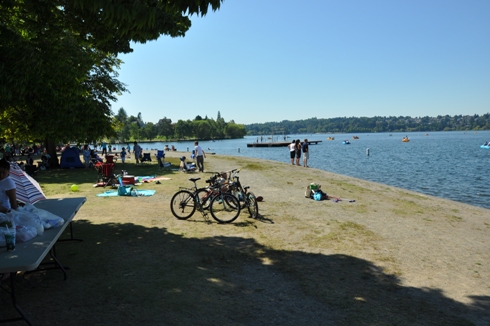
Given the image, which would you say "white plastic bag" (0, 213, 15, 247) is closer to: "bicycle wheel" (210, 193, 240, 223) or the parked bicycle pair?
the parked bicycle pair

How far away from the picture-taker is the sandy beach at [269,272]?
4488mm

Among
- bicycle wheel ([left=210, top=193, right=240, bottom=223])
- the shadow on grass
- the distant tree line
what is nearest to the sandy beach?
the shadow on grass

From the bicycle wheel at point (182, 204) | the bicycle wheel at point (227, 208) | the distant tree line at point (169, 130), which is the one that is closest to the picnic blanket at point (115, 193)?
the bicycle wheel at point (182, 204)

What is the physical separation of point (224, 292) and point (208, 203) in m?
4.78

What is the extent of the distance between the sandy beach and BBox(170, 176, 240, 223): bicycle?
308mm

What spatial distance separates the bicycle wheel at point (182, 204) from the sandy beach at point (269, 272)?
306 millimetres

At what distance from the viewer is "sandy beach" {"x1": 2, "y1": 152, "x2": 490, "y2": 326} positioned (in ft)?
14.7

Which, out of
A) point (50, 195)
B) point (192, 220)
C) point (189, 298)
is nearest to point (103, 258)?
point (189, 298)

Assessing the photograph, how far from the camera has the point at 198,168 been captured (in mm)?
23359

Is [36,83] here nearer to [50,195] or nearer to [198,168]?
[50,195]

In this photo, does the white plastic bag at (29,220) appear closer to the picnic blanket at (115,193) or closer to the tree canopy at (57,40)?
the tree canopy at (57,40)

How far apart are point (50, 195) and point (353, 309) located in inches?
528

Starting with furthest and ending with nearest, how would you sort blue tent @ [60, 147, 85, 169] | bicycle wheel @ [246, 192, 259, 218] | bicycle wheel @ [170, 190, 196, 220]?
blue tent @ [60, 147, 85, 169], bicycle wheel @ [246, 192, 259, 218], bicycle wheel @ [170, 190, 196, 220]

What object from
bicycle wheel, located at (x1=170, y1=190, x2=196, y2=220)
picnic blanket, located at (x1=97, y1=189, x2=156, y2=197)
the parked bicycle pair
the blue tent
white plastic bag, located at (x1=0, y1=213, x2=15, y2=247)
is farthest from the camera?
the blue tent
